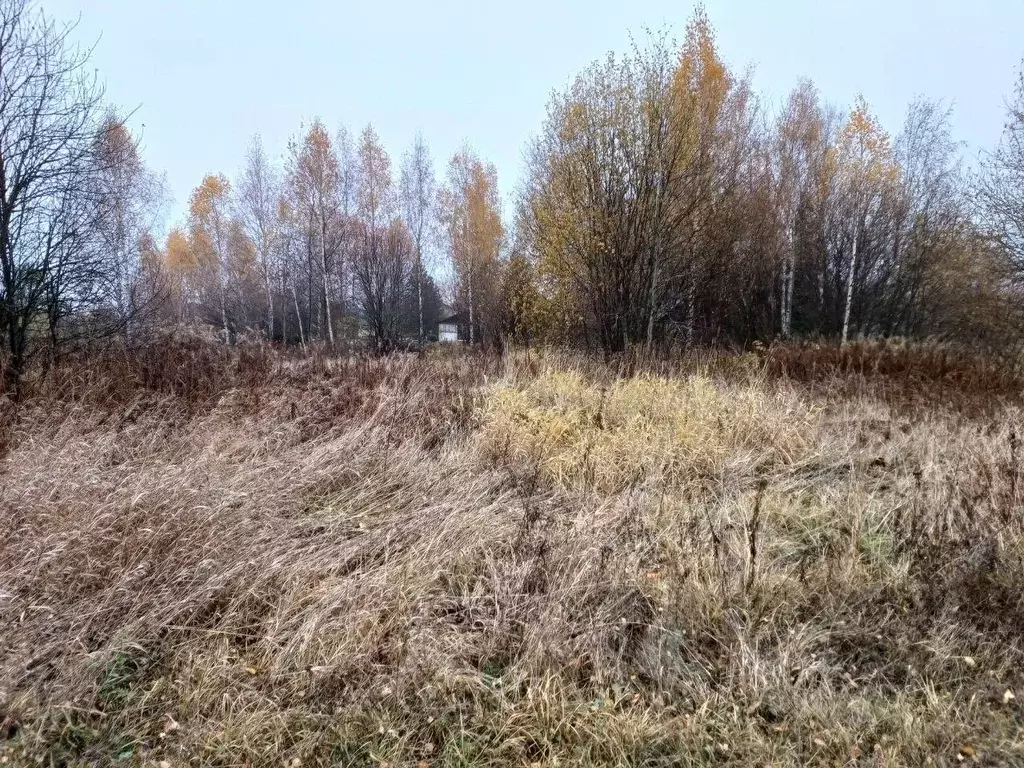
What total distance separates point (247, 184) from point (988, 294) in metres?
26.8

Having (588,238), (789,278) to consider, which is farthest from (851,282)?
(588,238)

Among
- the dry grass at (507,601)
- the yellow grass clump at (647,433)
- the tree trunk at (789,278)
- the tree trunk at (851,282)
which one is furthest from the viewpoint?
the tree trunk at (789,278)

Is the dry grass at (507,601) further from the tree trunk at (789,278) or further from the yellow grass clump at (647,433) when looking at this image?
the tree trunk at (789,278)

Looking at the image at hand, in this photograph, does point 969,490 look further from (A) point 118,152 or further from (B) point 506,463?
(A) point 118,152

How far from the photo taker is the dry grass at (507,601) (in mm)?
1766

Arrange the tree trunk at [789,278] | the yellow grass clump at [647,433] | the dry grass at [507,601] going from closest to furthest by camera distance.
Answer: the dry grass at [507,601]
the yellow grass clump at [647,433]
the tree trunk at [789,278]

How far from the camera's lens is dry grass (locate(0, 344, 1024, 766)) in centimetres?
177

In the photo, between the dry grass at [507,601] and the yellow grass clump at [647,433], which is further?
the yellow grass clump at [647,433]

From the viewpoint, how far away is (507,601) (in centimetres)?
234

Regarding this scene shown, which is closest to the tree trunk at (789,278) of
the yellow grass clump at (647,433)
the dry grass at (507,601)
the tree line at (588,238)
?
the tree line at (588,238)

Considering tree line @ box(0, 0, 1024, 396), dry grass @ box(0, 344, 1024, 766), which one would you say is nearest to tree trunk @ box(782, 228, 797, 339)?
tree line @ box(0, 0, 1024, 396)

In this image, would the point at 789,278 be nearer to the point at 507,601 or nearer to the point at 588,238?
the point at 588,238

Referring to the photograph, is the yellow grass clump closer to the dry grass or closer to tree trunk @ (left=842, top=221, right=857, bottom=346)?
the dry grass

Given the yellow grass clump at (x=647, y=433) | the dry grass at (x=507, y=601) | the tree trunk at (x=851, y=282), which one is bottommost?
the dry grass at (x=507, y=601)
